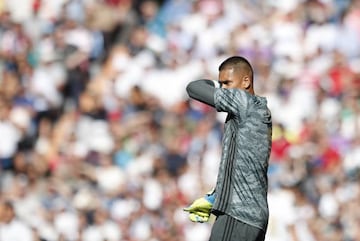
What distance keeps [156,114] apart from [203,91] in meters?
6.06

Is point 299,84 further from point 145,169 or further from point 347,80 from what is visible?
point 145,169

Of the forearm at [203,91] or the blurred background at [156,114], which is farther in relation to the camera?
the blurred background at [156,114]

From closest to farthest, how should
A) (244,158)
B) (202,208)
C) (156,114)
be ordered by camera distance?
(244,158) → (202,208) → (156,114)

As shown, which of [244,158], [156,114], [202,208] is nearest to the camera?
[244,158]

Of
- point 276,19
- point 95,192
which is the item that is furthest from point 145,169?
point 276,19

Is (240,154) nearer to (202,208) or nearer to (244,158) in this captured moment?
(244,158)

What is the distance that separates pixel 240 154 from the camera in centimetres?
561

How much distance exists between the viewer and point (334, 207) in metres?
10.8

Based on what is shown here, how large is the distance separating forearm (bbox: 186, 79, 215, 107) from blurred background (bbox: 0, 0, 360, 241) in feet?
16.1

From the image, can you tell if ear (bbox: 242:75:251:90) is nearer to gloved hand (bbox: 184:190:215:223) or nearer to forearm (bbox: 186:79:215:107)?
forearm (bbox: 186:79:215:107)

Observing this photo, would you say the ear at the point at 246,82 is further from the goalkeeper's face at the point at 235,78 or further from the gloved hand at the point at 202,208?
the gloved hand at the point at 202,208

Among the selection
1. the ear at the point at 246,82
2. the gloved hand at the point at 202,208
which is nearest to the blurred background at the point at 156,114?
the gloved hand at the point at 202,208

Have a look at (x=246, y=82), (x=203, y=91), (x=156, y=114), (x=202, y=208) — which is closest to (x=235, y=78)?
(x=246, y=82)

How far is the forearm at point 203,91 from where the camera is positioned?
559 centimetres
